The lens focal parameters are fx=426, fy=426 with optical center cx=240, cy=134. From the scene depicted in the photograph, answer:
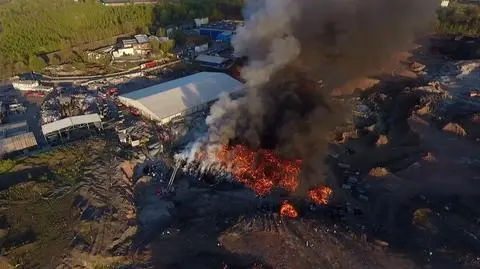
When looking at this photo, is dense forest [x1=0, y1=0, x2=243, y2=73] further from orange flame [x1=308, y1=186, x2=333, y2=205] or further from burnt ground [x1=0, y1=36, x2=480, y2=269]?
orange flame [x1=308, y1=186, x2=333, y2=205]

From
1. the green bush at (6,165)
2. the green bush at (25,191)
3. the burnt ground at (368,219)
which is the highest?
the green bush at (6,165)

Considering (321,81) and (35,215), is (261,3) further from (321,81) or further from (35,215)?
(35,215)

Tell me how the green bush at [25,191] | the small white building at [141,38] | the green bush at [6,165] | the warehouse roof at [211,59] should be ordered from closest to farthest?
the green bush at [25,191] < the green bush at [6,165] < the warehouse roof at [211,59] < the small white building at [141,38]

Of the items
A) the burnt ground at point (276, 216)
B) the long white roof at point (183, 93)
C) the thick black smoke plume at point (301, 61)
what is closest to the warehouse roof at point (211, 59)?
the long white roof at point (183, 93)

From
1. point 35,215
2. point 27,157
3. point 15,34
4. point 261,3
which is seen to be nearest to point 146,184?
point 35,215

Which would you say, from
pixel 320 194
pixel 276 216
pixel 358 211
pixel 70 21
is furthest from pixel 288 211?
pixel 70 21

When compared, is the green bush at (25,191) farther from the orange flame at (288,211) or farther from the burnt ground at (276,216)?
the orange flame at (288,211)

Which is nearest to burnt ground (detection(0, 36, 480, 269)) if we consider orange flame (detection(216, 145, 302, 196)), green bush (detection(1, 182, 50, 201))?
green bush (detection(1, 182, 50, 201))
